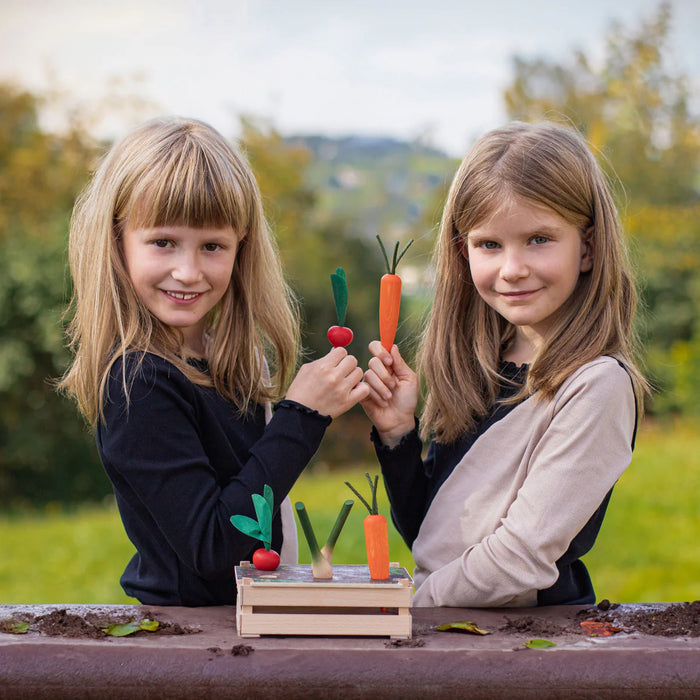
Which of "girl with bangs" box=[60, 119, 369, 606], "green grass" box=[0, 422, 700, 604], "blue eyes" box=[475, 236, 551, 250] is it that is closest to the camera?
"girl with bangs" box=[60, 119, 369, 606]

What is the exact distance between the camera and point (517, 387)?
2414 mm

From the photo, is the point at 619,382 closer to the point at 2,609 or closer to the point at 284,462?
the point at 284,462

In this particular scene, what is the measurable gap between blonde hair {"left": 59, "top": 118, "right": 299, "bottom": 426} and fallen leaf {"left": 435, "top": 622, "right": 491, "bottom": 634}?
30.9 inches

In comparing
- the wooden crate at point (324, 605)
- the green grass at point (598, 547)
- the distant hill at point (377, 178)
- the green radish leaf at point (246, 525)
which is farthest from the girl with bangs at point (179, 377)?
the distant hill at point (377, 178)

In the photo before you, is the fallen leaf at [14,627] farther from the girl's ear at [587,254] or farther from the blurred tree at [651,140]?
Answer: the blurred tree at [651,140]

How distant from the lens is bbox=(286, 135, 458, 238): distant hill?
1591cm

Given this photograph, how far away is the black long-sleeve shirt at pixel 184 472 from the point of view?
6.53 ft

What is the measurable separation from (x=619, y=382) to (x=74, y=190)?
11817 mm

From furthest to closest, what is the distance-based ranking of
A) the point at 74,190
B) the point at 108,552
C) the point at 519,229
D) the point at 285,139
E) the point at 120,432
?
the point at 285,139 → the point at 74,190 → the point at 108,552 → the point at 519,229 → the point at 120,432

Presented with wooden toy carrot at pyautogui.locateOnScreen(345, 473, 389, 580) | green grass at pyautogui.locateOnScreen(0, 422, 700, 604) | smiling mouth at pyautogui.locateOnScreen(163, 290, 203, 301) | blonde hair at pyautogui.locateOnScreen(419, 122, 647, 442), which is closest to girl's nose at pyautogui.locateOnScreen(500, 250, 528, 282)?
blonde hair at pyautogui.locateOnScreen(419, 122, 647, 442)

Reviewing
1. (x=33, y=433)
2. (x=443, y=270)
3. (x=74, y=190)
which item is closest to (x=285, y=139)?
(x=74, y=190)

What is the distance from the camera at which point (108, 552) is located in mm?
7938

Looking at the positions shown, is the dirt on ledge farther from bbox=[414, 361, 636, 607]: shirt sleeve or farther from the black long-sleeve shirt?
bbox=[414, 361, 636, 607]: shirt sleeve

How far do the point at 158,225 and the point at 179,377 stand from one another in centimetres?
37
